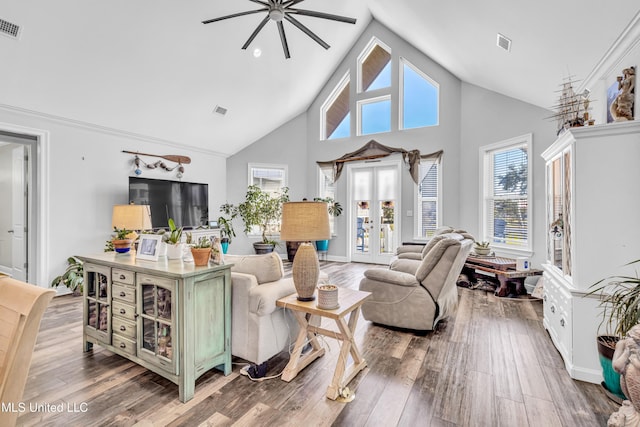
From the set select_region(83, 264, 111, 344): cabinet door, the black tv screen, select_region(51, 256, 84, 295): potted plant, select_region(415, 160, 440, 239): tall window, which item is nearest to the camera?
select_region(83, 264, 111, 344): cabinet door

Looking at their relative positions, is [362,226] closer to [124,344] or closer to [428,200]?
[428,200]

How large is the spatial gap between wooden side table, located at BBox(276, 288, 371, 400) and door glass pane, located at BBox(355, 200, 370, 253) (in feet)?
14.8

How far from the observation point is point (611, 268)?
2.08 m

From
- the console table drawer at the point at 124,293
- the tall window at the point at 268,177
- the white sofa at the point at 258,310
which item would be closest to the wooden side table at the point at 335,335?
the white sofa at the point at 258,310

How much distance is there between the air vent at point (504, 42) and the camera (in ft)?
11.0

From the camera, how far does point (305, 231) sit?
1.97 metres

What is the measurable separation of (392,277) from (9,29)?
4.74 metres

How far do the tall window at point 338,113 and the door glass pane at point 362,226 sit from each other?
5.78ft

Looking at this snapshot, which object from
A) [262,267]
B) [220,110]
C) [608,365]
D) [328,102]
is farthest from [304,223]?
[328,102]

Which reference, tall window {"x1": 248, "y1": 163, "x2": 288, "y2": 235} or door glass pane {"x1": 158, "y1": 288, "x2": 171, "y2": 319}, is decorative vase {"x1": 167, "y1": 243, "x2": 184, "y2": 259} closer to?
door glass pane {"x1": 158, "y1": 288, "x2": 171, "y2": 319}

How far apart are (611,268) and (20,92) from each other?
6.26 meters

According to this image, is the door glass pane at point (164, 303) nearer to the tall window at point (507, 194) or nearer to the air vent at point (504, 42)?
the air vent at point (504, 42)

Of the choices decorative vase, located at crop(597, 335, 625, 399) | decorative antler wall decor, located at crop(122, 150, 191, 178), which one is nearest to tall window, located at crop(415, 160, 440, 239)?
decorative vase, located at crop(597, 335, 625, 399)

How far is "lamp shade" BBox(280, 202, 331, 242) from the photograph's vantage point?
1973mm
